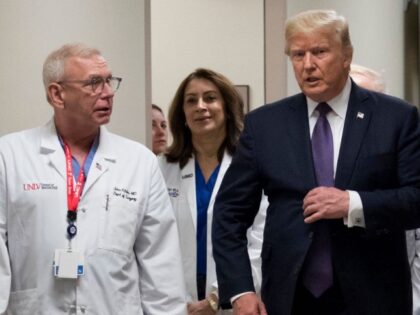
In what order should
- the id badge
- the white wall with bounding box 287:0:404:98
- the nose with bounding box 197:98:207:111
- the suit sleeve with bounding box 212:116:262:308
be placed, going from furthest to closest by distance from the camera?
the white wall with bounding box 287:0:404:98
the nose with bounding box 197:98:207:111
the id badge
the suit sleeve with bounding box 212:116:262:308

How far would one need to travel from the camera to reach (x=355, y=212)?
2357 millimetres

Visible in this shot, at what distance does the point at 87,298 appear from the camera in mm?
2793

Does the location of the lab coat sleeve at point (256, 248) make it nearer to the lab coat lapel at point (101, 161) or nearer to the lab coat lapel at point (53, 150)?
the lab coat lapel at point (101, 161)

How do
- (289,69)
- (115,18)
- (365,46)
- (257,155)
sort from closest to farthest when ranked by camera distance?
1. (257,155)
2. (115,18)
3. (289,69)
4. (365,46)

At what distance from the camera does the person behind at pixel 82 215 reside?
2.80m

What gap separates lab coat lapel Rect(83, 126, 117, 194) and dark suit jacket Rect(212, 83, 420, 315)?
1.84 ft

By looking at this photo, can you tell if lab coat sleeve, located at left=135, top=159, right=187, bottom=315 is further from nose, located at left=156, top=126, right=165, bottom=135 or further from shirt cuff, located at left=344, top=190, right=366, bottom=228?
nose, located at left=156, top=126, right=165, bottom=135

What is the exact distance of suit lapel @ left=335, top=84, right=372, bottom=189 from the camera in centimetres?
243

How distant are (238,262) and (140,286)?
1.81 ft

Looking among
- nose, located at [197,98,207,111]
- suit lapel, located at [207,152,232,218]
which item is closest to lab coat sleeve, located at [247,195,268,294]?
suit lapel, located at [207,152,232,218]

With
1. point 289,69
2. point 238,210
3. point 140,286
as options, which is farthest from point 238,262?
point 289,69

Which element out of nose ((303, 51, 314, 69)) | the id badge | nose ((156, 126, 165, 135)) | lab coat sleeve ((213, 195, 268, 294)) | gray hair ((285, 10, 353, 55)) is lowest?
lab coat sleeve ((213, 195, 268, 294))

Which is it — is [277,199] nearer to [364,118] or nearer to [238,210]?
[238,210]

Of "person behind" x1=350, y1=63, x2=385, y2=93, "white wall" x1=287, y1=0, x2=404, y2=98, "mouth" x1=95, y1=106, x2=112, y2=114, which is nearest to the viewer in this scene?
"mouth" x1=95, y1=106, x2=112, y2=114
